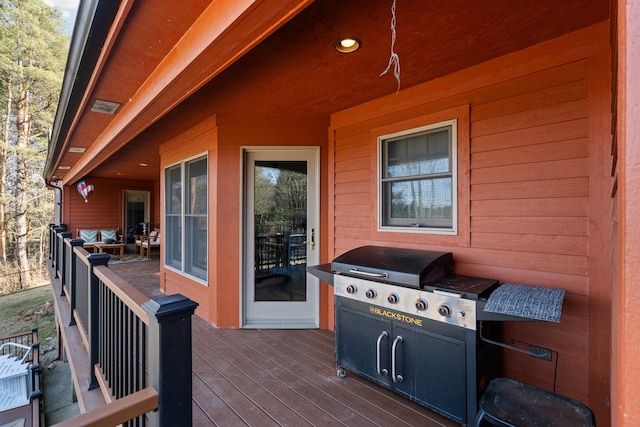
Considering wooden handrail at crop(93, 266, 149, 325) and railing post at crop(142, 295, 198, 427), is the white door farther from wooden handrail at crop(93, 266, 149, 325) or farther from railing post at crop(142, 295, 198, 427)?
railing post at crop(142, 295, 198, 427)

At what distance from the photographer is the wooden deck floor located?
6.55 ft

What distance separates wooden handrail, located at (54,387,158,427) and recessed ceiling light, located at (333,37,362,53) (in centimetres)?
212

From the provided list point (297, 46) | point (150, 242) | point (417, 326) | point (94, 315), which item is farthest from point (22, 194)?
point (417, 326)

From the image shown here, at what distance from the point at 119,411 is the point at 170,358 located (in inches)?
8.1

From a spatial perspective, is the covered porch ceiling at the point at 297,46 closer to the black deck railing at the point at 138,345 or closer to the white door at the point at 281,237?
the white door at the point at 281,237

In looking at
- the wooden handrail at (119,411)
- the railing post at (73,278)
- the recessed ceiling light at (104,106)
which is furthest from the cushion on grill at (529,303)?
the railing post at (73,278)

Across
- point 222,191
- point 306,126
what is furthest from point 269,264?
point 306,126

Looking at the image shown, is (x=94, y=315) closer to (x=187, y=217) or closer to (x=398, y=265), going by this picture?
(x=187, y=217)

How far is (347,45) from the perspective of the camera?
6.58 feet

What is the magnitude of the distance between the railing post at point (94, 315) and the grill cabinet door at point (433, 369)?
7.82ft

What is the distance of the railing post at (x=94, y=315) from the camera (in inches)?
95.4

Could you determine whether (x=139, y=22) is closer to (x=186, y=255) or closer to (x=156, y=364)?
(x=156, y=364)

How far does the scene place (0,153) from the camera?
1017 cm

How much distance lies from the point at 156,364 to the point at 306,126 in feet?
9.32
